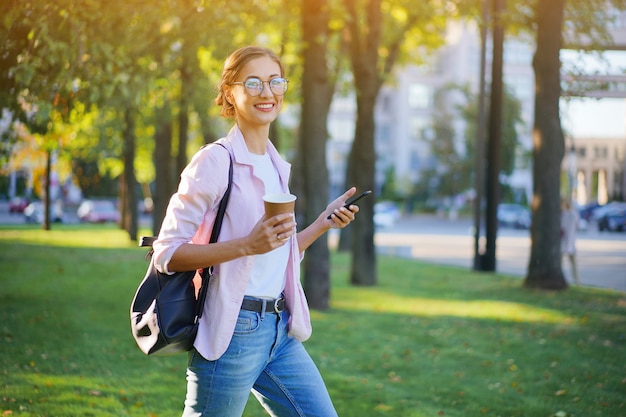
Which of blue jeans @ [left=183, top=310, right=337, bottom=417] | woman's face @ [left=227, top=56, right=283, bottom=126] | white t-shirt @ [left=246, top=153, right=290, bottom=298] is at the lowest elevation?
blue jeans @ [left=183, top=310, right=337, bottom=417]

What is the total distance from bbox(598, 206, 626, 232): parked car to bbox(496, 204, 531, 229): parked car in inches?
268

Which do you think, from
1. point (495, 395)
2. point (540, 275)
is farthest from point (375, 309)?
point (495, 395)

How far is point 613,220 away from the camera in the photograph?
4516 centimetres

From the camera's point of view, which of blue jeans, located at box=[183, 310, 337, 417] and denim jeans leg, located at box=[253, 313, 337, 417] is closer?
blue jeans, located at box=[183, 310, 337, 417]

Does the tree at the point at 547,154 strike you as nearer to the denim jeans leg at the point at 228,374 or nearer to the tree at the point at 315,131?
the tree at the point at 315,131

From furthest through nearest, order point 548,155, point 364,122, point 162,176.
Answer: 1. point 162,176
2. point 364,122
3. point 548,155

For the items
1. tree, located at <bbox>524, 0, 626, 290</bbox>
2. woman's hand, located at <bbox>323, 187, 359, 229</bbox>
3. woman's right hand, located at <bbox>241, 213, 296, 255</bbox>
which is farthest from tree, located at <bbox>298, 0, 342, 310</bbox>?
woman's right hand, located at <bbox>241, 213, 296, 255</bbox>

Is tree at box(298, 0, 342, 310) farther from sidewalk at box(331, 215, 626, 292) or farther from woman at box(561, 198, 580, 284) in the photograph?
woman at box(561, 198, 580, 284)

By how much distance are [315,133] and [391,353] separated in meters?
4.20

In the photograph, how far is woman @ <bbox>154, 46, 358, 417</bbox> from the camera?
2940mm

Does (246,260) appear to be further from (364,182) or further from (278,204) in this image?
(364,182)

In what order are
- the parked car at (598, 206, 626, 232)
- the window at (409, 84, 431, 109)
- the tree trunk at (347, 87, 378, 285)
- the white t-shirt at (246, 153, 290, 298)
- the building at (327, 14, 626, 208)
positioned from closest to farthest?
the white t-shirt at (246, 153, 290, 298), the tree trunk at (347, 87, 378, 285), the parked car at (598, 206, 626, 232), the building at (327, 14, 626, 208), the window at (409, 84, 431, 109)

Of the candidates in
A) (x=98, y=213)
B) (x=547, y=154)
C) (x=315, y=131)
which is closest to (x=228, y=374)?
(x=315, y=131)

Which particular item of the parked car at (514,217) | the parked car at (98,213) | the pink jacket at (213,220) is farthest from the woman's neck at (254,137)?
the parked car at (98,213)
